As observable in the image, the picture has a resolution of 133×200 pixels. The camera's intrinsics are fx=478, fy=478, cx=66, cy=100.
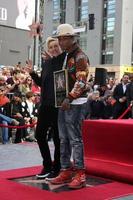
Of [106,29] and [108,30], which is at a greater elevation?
[106,29]

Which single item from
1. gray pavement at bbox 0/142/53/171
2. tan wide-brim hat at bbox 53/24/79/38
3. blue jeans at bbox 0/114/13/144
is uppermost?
tan wide-brim hat at bbox 53/24/79/38

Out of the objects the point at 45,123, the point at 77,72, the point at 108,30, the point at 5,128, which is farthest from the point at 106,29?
the point at 77,72

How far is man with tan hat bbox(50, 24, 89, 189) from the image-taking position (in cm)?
536

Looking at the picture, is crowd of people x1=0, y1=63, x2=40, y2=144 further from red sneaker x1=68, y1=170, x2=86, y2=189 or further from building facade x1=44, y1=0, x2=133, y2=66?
building facade x1=44, y1=0, x2=133, y2=66

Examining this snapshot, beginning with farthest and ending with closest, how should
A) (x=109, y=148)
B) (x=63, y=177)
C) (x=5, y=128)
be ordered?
(x=5, y=128)
(x=109, y=148)
(x=63, y=177)

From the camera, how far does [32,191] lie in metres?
5.39

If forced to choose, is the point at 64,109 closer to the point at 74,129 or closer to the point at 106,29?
the point at 74,129

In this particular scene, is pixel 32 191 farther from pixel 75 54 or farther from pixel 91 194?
pixel 75 54

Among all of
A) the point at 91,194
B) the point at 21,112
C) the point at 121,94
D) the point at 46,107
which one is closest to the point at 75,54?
the point at 46,107

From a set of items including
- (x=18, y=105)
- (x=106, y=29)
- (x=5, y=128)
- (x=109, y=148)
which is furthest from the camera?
(x=106, y=29)

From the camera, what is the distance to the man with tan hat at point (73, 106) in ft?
17.6

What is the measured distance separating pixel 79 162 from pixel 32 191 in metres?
0.64

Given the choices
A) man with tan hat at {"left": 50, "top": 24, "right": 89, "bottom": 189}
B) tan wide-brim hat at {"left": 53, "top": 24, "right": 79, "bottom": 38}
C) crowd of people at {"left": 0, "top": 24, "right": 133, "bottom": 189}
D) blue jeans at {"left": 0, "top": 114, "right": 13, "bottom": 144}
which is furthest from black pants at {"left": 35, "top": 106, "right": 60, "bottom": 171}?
blue jeans at {"left": 0, "top": 114, "right": 13, "bottom": 144}

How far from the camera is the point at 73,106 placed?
546 cm
